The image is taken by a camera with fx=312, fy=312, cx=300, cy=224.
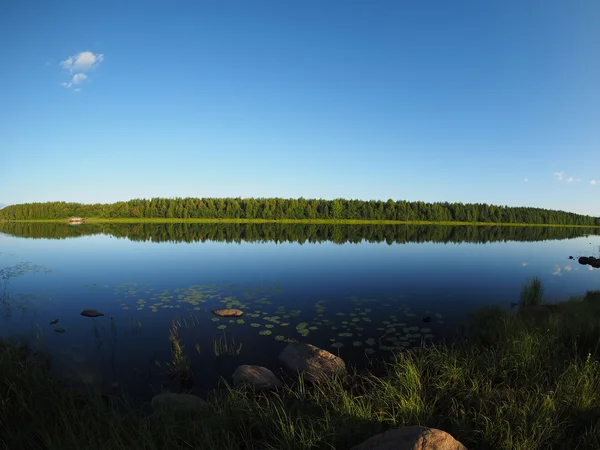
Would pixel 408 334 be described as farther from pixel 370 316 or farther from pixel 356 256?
pixel 356 256

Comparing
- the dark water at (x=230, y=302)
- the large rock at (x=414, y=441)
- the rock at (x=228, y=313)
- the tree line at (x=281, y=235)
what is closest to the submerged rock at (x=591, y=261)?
the dark water at (x=230, y=302)

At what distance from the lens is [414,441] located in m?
4.36

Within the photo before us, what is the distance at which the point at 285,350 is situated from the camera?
11.4 meters

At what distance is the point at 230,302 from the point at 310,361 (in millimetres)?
9507

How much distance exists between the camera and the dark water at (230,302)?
11.7 metres

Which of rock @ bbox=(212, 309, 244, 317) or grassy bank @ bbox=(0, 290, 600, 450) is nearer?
grassy bank @ bbox=(0, 290, 600, 450)

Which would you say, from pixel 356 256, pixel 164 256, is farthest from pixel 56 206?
pixel 356 256

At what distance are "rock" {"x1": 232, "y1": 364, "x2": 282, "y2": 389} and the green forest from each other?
154 m

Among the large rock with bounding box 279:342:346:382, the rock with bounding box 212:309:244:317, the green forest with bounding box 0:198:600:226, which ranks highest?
the green forest with bounding box 0:198:600:226

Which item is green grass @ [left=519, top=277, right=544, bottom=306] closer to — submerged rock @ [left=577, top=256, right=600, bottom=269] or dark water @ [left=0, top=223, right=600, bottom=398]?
dark water @ [left=0, top=223, right=600, bottom=398]

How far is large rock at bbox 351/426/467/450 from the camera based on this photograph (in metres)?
4.33

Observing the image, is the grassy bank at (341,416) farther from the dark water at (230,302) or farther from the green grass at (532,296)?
the green grass at (532,296)

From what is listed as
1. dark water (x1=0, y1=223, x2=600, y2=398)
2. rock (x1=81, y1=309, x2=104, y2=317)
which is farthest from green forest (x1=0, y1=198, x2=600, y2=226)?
rock (x1=81, y1=309, x2=104, y2=317)

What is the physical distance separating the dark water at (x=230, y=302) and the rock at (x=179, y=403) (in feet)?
5.36
